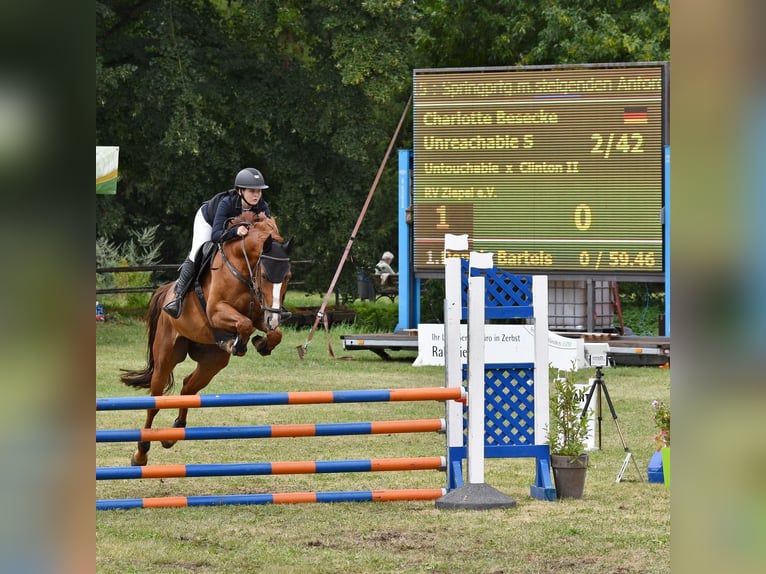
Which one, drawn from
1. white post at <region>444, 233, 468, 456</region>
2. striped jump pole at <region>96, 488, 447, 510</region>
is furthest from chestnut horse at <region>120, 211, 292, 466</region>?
white post at <region>444, 233, 468, 456</region>

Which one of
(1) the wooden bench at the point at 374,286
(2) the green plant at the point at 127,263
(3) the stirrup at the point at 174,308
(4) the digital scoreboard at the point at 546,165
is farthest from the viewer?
(2) the green plant at the point at 127,263

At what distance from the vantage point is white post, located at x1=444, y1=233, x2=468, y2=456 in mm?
6336

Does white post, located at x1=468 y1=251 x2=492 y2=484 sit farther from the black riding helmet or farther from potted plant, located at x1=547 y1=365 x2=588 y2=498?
the black riding helmet

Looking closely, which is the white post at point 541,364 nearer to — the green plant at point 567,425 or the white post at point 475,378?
the green plant at point 567,425

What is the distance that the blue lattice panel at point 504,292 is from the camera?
663cm

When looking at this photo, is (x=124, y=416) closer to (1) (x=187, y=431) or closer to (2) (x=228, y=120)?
(1) (x=187, y=431)

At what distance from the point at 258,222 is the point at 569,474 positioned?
259cm

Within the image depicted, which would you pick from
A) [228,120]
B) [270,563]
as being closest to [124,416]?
[270,563]

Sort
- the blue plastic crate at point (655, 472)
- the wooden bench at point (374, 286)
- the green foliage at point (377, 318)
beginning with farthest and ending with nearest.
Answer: the green foliage at point (377, 318)
the wooden bench at point (374, 286)
the blue plastic crate at point (655, 472)

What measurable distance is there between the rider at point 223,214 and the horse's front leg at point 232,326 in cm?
26

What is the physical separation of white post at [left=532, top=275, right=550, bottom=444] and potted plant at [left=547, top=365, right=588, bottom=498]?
61mm

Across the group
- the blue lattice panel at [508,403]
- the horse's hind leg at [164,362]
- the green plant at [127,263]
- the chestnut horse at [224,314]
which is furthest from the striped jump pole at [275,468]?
the green plant at [127,263]
